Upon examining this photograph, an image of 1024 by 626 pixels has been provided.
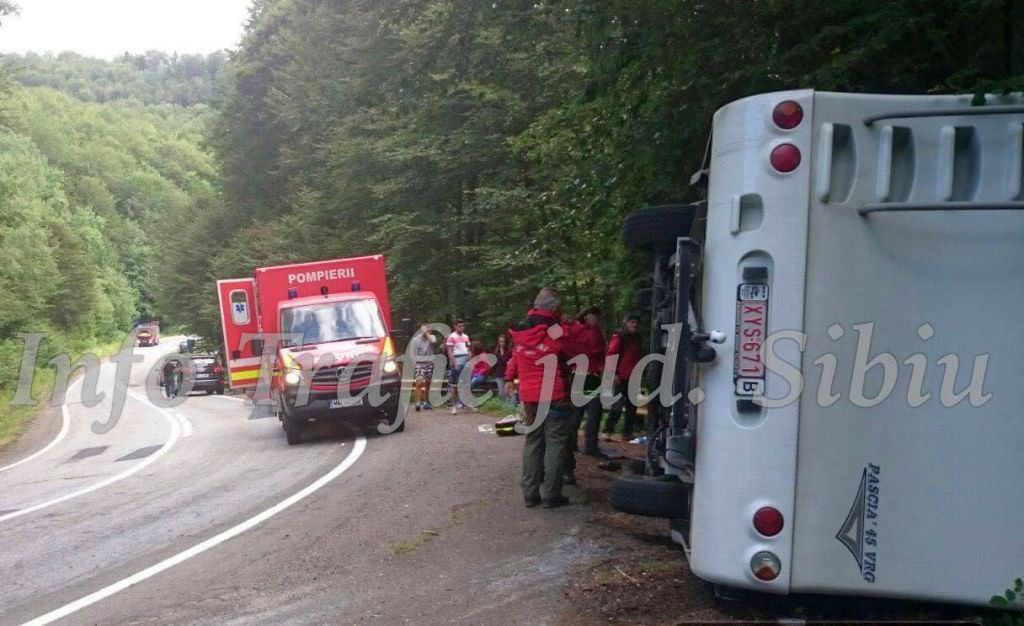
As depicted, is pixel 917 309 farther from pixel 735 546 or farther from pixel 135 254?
pixel 135 254

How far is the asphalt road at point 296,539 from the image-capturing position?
6805 millimetres

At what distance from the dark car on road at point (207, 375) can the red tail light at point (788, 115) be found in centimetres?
4055

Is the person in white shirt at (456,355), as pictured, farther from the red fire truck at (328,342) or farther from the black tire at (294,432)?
the black tire at (294,432)

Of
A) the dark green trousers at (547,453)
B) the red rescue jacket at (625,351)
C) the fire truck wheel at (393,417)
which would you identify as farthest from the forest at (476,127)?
the fire truck wheel at (393,417)

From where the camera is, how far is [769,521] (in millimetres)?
4852

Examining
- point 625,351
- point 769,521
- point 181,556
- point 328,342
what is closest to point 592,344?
point 625,351

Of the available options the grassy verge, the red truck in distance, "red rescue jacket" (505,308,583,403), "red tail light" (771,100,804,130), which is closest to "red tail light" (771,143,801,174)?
"red tail light" (771,100,804,130)

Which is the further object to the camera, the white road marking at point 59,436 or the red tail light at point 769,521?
the white road marking at point 59,436

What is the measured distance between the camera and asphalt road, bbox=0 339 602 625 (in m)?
6.80

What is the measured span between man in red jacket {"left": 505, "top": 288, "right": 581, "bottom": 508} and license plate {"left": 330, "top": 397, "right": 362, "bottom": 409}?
7469 millimetres

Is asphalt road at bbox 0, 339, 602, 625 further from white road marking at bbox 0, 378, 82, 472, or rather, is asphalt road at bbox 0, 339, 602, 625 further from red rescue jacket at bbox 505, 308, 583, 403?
white road marking at bbox 0, 378, 82, 472

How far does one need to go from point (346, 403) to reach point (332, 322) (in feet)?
5.67

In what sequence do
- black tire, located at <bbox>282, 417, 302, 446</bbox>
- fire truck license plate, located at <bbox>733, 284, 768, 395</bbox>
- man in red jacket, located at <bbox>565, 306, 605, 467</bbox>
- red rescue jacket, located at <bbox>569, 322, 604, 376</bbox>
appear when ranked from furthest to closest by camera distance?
black tire, located at <bbox>282, 417, 302, 446</bbox> → man in red jacket, located at <bbox>565, 306, 605, 467</bbox> → red rescue jacket, located at <bbox>569, 322, 604, 376</bbox> → fire truck license plate, located at <bbox>733, 284, 768, 395</bbox>

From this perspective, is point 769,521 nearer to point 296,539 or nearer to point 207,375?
point 296,539
